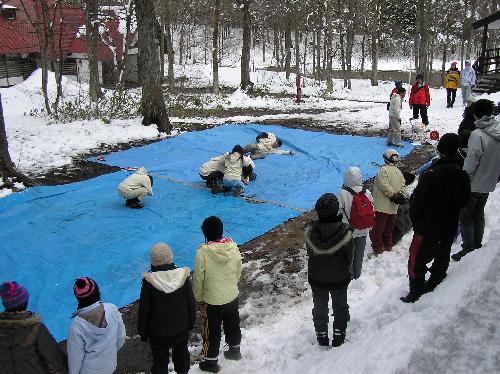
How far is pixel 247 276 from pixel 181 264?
2.88ft

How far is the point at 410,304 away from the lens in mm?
3902

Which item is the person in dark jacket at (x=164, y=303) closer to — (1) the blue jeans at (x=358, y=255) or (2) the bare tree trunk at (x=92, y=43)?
(1) the blue jeans at (x=358, y=255)

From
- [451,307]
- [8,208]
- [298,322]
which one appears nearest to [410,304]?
[451,307]

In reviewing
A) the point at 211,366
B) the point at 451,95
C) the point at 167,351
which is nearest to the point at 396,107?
the point at 451,95

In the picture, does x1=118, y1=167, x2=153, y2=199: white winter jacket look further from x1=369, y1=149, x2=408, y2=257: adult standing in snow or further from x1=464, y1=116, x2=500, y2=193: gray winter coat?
x1=464, y1=116, x2=500, y2=193: gray winter coat

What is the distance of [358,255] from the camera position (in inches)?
204

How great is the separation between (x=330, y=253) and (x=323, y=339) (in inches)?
33.2

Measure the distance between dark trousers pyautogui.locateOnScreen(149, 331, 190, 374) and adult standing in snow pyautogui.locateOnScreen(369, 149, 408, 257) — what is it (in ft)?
10.2

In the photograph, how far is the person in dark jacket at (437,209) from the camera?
381 cm

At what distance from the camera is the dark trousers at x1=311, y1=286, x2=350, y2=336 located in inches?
151

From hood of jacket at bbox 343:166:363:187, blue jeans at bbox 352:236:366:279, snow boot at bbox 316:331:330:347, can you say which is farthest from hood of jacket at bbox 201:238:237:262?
blue jeans at bbox 352:236:366:279

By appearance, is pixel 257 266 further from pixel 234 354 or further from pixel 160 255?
pixel 160 255

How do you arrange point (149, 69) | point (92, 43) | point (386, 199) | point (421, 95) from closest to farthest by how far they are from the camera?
point (386, 199) < point (421, 95) < point (149, 69) < point (92, 43)

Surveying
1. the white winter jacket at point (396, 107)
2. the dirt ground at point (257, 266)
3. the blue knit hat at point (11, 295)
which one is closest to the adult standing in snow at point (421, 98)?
the white winter jacket at point (396, 107)
